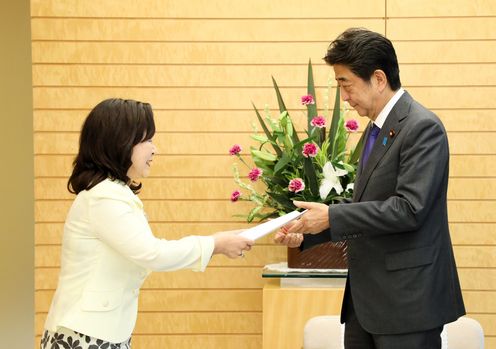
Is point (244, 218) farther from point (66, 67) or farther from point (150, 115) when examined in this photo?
point (150, 115)

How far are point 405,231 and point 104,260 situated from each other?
95 cm

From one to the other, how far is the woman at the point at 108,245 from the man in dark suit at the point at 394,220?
0.54 m

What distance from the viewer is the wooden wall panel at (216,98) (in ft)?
14.8

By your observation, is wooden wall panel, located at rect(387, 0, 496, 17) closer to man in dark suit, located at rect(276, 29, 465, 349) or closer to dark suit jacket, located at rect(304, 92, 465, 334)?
man in dark suit, located at rect(276, 29, 465, 349)

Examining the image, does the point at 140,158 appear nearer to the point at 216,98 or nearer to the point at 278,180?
the point at 278,180

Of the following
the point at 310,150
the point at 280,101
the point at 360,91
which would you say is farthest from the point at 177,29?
the point at 360,91

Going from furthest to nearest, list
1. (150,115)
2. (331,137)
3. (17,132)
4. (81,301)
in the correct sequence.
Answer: (17,132) → (331,137) → (150,115) → (81,301)

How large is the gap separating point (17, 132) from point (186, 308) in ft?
8.67

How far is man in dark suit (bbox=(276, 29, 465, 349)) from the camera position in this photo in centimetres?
262

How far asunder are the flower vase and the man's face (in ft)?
4.18

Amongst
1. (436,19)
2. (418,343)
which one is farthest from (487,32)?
(418,343)

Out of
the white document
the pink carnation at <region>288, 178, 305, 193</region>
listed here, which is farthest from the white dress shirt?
the pink carnation at <region>288, 178, 305, 193</region>

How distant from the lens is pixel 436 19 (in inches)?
178

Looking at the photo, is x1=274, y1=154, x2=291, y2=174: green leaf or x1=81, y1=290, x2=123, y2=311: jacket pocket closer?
x1=81, y1=290, x2=123, y2=311: jacket pocket
